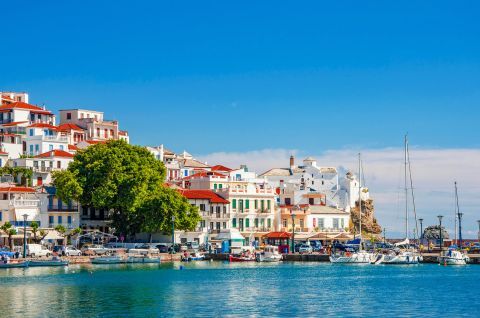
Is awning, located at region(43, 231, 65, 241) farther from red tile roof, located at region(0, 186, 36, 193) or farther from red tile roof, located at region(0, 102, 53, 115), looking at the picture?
red tile roof, located at region(0, 102, 53, 115)

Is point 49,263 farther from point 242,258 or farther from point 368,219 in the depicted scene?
point 368,219

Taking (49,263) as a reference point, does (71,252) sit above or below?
above

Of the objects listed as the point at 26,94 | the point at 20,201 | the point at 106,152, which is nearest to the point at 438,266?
the point at 106,152

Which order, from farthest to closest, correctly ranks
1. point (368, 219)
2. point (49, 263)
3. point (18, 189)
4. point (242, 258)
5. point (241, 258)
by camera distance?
point (368, 219)
point (242, 258)
point (241, 258)
point (18, 189)
point (49, 263)

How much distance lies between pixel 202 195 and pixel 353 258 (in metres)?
25.0

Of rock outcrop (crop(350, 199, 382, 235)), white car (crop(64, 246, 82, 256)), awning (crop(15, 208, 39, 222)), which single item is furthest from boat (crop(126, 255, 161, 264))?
rock outcrop (crop(350, 199, 382, 235))

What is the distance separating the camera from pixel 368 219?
16900 cm

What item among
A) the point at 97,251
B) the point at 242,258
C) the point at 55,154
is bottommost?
the point at 242,258

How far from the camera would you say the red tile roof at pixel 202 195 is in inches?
5044

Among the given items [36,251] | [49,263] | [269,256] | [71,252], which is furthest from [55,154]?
[269,256]

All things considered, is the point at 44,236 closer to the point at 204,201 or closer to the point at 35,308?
the point at 204,201

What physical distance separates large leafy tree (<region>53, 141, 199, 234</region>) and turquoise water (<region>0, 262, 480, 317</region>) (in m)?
11.8

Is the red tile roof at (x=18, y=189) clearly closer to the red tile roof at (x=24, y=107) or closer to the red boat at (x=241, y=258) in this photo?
the red boat at (x=241, y=258)

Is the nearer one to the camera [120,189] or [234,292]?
[234,292]
